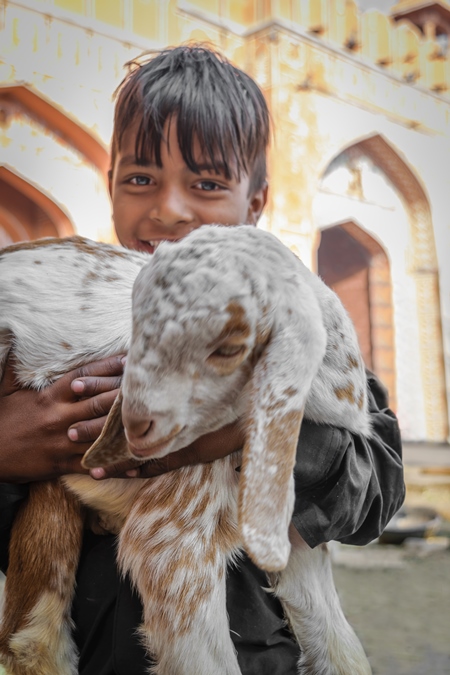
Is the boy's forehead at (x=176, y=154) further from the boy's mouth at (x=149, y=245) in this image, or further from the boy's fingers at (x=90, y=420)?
the boy's fingers at (x=90, y=420)

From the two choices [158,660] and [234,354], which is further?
[158,660]

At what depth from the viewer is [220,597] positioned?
1025 mm

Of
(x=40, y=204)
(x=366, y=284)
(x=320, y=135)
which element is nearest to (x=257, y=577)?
(x=40, y=204)

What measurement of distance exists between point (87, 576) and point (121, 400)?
459 mm

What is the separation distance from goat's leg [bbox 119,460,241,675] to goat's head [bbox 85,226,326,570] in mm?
165

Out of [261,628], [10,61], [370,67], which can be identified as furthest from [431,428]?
[261,628]

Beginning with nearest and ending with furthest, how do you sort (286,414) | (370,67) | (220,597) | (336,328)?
(286,414)
(220,597)
(336,328)
(370,67)

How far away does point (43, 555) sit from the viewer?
112cm

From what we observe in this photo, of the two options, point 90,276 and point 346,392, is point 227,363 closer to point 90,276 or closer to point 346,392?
point 346,392

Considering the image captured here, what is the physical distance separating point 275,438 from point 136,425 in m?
0.20

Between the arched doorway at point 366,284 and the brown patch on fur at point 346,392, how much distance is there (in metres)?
5.69

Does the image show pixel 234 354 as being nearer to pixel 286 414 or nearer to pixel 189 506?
pixel 286 414

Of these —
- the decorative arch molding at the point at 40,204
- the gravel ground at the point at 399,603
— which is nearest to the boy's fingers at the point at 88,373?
the decorative arch molding at the point at 40,204

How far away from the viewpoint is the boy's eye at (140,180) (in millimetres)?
1560
